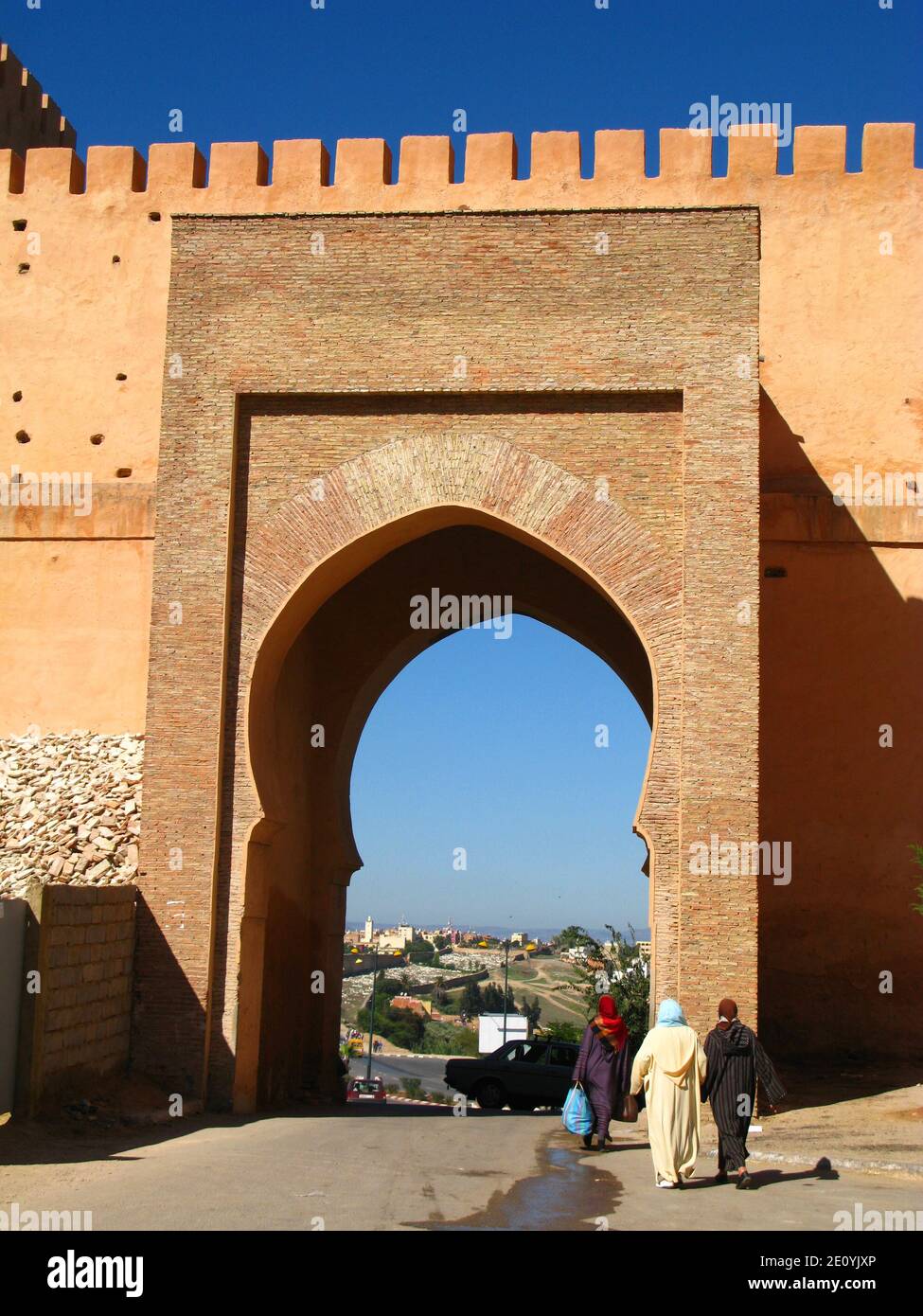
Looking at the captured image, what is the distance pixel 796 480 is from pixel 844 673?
1.98 m

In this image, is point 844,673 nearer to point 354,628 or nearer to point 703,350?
point 703,350

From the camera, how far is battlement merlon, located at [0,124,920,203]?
1508 cm

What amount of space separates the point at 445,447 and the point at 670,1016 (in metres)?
5.23

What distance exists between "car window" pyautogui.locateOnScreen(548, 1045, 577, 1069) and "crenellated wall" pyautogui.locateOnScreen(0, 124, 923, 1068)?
3547 mm

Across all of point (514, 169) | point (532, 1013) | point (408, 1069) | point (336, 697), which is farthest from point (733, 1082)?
point (408, 1069)

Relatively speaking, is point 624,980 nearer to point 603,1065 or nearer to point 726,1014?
point 603,1065

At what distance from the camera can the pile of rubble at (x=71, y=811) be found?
→ 37.9 feet

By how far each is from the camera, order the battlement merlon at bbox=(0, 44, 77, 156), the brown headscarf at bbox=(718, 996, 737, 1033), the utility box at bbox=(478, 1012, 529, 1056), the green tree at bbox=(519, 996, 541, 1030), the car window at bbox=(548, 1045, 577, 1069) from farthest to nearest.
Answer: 1. the utility box at bbox=(478, 1012, 529, 1056)
2. the green tree at bbox=(519, 996, 541, 1030)
3. the battlement merlon at bbox=(0, 44, 77, 156)
4. the car window at bbox=(548, 1045, 577, 1069)
5. the brown headscarf at bbox=(718, 996, 737, 1033)

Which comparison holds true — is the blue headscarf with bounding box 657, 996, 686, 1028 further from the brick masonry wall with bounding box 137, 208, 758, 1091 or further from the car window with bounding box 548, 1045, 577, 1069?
the car window with bounding box 548, 1045, 577, 1069

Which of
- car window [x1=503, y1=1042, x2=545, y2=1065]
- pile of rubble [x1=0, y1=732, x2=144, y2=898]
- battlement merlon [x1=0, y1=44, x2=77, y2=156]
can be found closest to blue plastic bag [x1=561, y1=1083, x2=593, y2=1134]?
pile of rubble [x1=0, y1=732, x2=144, y2=898]

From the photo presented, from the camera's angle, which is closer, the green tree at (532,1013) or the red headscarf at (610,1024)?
the red headscarf at (610,1024)

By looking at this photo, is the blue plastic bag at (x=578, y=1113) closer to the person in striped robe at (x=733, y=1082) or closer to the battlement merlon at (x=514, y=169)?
the person in striped robe at (x=733, y=1082)

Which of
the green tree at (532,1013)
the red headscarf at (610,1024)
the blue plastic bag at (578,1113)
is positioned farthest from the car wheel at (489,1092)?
the green tree at (532,1013)

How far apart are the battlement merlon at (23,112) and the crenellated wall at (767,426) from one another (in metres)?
2.08
